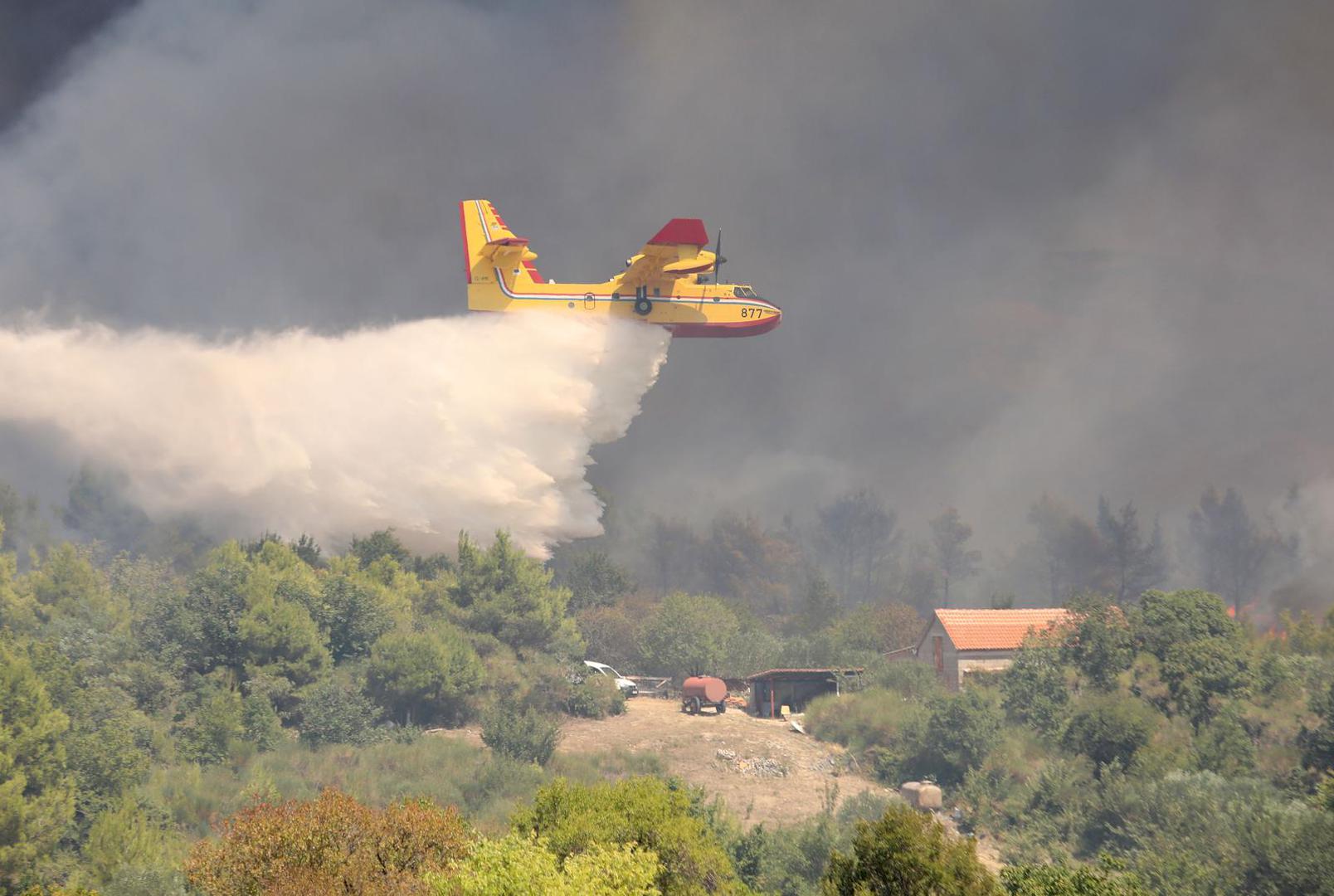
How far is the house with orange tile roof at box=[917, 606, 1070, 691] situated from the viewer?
6600 centimetres

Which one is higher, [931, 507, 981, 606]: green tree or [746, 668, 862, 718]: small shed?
[931, 507, 981, 606]: green tree

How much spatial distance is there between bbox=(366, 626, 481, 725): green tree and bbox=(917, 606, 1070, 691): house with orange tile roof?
25.4 metres

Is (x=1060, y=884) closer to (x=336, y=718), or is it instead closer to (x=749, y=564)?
(x=336, y=718)

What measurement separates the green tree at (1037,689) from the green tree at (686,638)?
19.7 meters

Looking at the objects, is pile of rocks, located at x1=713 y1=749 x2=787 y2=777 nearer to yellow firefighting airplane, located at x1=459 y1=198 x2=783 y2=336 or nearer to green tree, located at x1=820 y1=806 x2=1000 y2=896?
yellow firefighting airplane, located at x1=459 y1=198 x2=783 y2=336

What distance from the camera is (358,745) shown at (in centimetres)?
5444

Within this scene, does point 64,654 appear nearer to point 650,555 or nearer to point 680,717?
point 680,717

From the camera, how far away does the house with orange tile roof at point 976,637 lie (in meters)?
66.0

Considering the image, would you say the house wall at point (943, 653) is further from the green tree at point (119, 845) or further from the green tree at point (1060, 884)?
the green tree at point (1060, 884)

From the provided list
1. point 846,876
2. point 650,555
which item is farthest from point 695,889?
point 650,555

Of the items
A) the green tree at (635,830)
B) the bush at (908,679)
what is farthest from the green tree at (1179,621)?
the green tree at (635,830)

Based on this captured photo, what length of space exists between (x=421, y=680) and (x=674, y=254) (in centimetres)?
2352

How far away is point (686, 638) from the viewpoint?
78.3 meters

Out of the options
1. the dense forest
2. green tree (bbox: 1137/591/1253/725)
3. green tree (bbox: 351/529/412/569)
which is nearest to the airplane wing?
the dense forest
